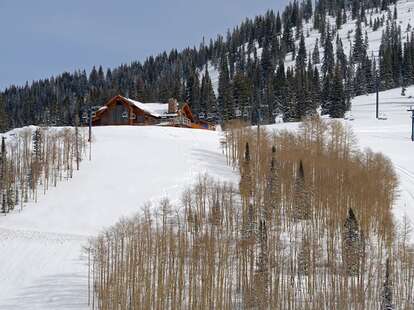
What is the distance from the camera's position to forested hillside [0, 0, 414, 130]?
10231 centimetres

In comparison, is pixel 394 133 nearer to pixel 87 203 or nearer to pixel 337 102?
pixel 337 102

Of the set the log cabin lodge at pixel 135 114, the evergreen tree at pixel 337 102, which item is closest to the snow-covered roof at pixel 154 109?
the log cabin lodge at pixel 135 114

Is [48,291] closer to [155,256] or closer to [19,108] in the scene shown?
[155,256]

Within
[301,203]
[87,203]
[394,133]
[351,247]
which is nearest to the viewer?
[351,247]

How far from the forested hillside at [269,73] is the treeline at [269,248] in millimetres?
48530

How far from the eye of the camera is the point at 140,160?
53.5 meters

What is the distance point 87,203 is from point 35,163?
7.69 meters

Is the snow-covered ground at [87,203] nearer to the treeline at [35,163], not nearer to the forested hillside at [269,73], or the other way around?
the treeline at [35,163]

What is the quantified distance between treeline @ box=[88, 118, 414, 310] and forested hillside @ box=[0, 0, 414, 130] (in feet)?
159

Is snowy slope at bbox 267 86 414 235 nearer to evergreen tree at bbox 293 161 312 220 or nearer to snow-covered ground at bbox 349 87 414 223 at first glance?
snow-covered ground at bbox 349 87 414 223

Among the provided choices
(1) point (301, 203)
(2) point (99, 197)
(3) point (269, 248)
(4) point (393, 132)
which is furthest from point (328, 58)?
(3) point (269, 248)

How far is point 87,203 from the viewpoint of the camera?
139 feet

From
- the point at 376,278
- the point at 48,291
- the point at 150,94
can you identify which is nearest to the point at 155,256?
the point at 48,291

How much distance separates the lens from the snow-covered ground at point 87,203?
96.1 feet
